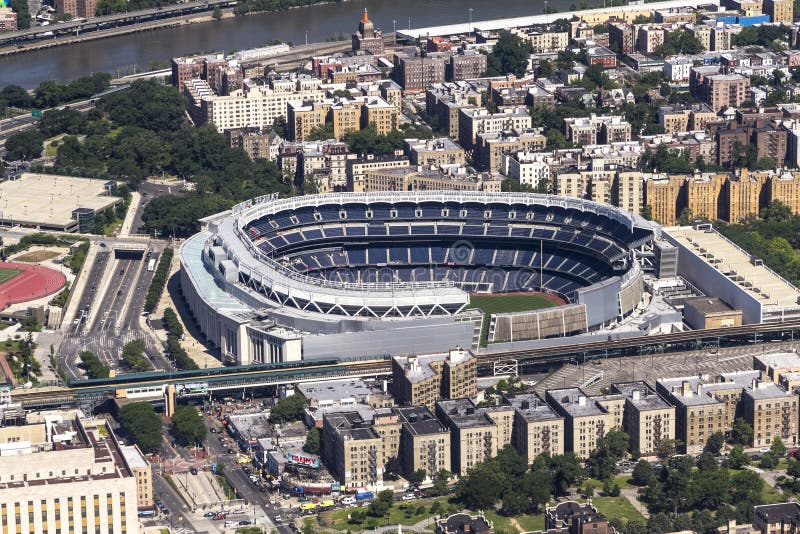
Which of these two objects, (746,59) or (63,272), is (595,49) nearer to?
(746,59)

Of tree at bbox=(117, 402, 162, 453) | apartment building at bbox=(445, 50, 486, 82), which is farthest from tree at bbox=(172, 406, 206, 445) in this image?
apartment building at bbox=(445, 50, 486, 82)

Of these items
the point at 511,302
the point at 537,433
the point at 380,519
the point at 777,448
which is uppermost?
the point at 511,302

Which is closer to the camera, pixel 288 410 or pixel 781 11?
pixel 288 410

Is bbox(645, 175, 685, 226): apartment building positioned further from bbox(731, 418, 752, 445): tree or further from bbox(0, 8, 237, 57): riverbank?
bbox(0, 8, 237, 57): riverbank

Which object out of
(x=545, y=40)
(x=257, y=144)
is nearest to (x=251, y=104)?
(x=257, y=144)

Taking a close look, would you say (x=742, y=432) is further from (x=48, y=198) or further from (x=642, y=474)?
(x=48, y=198)

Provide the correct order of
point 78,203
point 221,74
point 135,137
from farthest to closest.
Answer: point 221,74, point 135,137, point 78,203

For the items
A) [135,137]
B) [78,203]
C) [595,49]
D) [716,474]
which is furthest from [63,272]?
[595,49]
